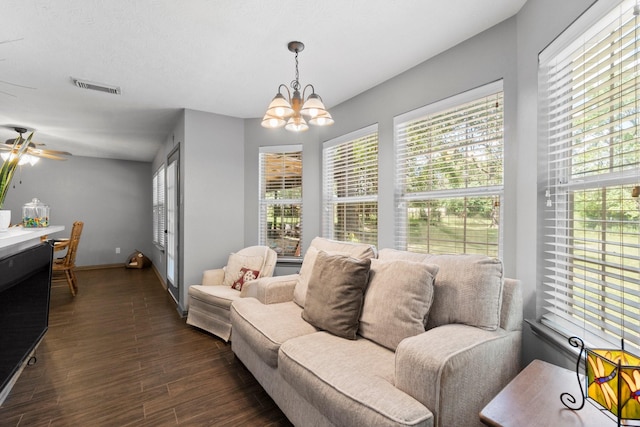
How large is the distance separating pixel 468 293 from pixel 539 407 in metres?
0.66

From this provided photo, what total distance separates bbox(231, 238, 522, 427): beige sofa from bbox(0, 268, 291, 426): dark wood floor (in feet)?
0.79

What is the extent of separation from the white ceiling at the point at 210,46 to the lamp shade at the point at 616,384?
1.93 m

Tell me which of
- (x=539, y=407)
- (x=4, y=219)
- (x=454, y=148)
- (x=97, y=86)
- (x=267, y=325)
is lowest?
(x=267, y=325)

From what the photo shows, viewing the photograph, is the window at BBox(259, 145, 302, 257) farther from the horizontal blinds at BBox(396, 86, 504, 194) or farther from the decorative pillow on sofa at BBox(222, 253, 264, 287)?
the horizontal blinds at BBox(396, 86, 504, 194)

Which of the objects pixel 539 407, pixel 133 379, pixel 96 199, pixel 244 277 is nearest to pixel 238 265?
pixel 244 277

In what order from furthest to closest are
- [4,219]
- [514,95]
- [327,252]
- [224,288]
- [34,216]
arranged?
[224,288]
[327,252]
[34,216]
[514,95]
[4,219]

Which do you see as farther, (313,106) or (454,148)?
(454,148)

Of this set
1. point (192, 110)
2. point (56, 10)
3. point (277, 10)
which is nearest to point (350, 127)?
point (277, 10)

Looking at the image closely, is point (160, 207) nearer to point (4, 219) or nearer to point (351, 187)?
point (351, 187)

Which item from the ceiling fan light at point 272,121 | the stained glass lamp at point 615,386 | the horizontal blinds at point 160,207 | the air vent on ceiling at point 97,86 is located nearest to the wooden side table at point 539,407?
the stained glass lamp at point 615,386

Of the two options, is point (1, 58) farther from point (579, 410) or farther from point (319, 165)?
point (579, 410)

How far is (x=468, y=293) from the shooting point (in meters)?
1.58

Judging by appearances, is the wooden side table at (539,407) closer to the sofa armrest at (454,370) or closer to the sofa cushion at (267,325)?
the sofa armrest at (454,370)

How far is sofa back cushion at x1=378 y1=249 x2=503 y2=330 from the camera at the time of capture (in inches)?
60.4
